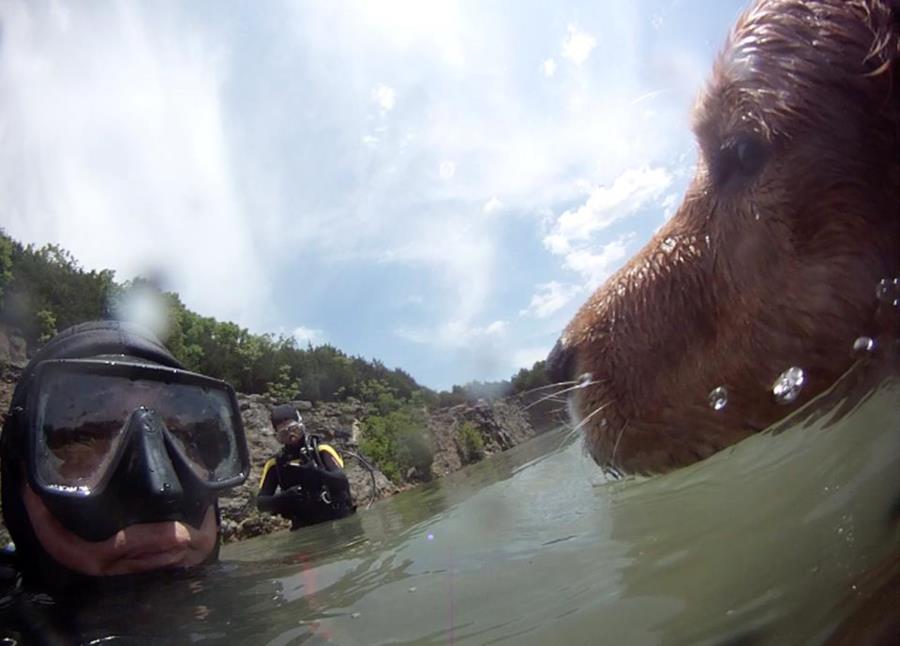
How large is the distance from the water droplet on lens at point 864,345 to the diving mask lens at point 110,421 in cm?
298

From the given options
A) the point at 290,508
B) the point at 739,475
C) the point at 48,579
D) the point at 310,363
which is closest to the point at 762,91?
the point at 739,475

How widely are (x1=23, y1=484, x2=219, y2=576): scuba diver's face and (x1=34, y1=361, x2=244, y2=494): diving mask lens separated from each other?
0.18 m

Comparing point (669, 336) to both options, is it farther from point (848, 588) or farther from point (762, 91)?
point (848, 588)

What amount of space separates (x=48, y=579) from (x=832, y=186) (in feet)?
11.0

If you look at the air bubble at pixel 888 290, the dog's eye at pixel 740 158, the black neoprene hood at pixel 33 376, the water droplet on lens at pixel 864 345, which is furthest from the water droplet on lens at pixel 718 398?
the black neoprene hood at pixel 33 376

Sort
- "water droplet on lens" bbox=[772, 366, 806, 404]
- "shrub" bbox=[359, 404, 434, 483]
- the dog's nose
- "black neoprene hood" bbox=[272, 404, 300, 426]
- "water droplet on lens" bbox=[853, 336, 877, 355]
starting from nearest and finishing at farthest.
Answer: "water droplet on lens" bbox=[853, 336, 877, 355]
"water droplet on lens" bbox=[772, 366, 806, 404]
the dog's nose
"black neoprene hood" bbox=[272, 404, 300, 426]
"shrub" bbox=[359, 404, 434, 483]

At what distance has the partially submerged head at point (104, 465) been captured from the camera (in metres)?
2.54

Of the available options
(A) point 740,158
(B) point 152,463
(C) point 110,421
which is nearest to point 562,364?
(A) point 740,158

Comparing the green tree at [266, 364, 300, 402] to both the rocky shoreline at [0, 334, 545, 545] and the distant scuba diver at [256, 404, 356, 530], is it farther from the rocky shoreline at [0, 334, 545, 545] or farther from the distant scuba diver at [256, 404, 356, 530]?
the distant scuba diver at [256, 404, 356, 530]

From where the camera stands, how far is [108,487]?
2609 mm

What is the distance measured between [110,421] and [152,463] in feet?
1.58

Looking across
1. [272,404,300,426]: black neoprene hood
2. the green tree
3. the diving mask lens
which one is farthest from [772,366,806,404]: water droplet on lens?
Result: the green tree

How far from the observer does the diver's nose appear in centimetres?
265

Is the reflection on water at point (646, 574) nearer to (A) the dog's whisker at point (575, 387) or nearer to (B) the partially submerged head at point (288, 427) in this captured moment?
(A) the dog's whisker at point (575, 387)
